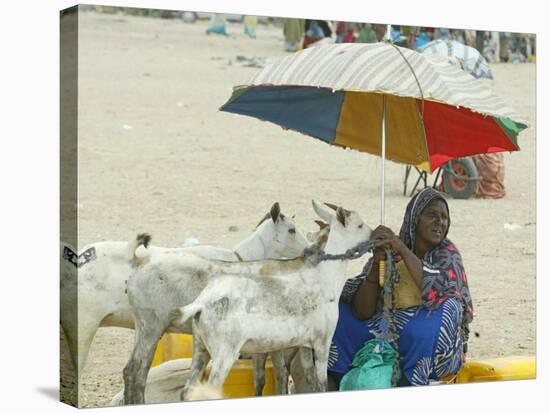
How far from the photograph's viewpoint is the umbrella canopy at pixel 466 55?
1171cm

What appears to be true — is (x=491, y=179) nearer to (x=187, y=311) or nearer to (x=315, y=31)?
(x=315, y=31)

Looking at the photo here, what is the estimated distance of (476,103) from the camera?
614cm

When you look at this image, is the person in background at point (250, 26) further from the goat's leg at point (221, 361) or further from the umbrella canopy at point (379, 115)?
the goat's leg at point (221, 361)

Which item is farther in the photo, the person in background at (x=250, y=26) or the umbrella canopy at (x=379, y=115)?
the person in background at (x=250, y=26)

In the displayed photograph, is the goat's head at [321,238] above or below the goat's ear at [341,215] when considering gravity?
below

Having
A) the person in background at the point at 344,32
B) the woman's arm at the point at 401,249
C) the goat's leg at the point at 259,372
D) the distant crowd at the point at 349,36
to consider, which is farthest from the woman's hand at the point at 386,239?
the person in background at the point at 344,32

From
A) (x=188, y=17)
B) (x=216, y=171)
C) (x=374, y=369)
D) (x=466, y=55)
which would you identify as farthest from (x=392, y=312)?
(x=188, y=17)

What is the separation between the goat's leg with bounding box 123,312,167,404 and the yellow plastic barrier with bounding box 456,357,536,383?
184 centimetres

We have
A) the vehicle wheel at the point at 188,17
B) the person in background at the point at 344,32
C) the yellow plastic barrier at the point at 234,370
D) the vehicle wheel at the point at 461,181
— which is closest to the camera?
the yellow plastic barrier at the point at 234,370

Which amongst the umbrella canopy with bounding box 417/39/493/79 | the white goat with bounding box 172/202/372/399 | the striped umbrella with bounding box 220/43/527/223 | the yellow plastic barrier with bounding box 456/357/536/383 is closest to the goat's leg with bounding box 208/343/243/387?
the white goat with bounding box 172/202/372/399

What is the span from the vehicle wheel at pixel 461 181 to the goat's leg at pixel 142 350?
6956 mm

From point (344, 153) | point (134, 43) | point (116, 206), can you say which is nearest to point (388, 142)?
point (116, 206)

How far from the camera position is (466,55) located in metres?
12.1

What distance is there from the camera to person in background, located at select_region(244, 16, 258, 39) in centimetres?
1900
